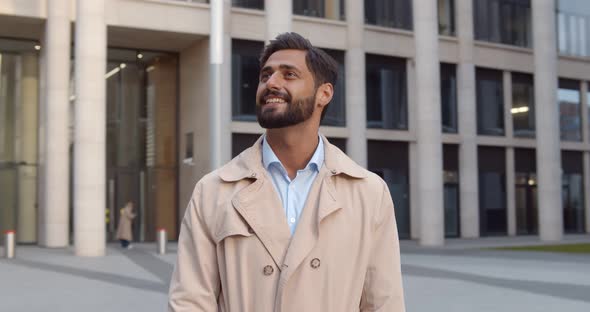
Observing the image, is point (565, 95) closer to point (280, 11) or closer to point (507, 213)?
point (507, 213)

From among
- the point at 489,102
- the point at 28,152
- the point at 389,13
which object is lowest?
the point at 28,152

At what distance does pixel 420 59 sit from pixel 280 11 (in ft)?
19.5

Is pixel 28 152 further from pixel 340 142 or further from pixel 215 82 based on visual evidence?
pixel 215 82

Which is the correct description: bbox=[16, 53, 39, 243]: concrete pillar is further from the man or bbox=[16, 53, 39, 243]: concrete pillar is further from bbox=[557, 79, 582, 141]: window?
the man

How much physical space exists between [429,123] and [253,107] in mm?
6810

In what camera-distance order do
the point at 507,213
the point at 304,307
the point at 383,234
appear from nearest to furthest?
the point at 304,307 → the point at 383,234 → the point at 507,213

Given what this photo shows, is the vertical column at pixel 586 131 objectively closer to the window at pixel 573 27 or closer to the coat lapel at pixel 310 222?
the window at pixel 573 27

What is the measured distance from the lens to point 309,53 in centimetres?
247

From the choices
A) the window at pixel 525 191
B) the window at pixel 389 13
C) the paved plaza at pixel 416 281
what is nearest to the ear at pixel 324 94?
the paved plaza at pixel 416 281

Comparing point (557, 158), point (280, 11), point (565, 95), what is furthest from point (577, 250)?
point (565, 95)

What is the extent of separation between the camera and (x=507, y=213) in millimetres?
33781

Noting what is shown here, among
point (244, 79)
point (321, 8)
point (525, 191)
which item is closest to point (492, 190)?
point (525, 191)

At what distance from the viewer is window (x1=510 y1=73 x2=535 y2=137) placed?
3481 cm

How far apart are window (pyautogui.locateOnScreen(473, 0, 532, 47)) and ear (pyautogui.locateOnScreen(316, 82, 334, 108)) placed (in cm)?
3267
